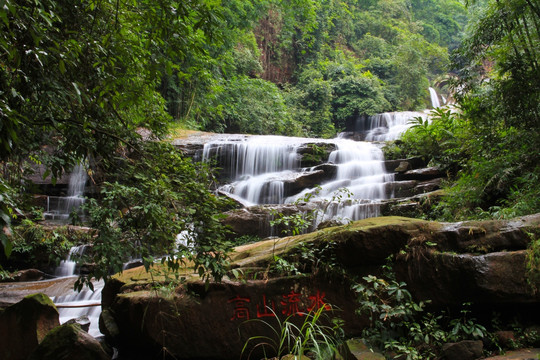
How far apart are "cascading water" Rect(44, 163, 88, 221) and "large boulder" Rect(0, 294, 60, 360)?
5.70 m

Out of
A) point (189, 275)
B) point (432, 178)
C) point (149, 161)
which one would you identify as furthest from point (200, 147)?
point (149, 161)

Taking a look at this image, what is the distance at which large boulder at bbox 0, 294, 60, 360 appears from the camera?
4.19m

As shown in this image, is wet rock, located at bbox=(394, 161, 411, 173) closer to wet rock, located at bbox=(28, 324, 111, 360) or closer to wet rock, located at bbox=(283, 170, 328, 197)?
wet rock, located at bbox=(283, 170, 328, 197)

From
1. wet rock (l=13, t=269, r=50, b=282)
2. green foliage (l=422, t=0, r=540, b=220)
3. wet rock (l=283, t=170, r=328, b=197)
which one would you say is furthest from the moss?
wet rock (l=283, t=170, r=328, b=197)

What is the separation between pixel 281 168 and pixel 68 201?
6.62 m

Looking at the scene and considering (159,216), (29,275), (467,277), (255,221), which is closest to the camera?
(159,216)

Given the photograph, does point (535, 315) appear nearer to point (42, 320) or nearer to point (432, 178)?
point (42, 320)

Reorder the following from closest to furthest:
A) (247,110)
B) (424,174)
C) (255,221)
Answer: (255,221), (424,174), (247,110)

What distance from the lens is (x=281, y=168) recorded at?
12.3 m

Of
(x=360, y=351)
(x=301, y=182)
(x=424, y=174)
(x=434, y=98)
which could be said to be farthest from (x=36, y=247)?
(x=434, y=98)

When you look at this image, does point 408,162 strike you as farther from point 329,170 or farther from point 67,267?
point 67,267

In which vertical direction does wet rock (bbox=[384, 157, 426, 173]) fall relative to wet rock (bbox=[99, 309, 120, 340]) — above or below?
above

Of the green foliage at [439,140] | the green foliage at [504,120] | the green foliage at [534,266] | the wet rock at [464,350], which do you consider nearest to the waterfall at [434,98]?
the green foliage at [439,140]

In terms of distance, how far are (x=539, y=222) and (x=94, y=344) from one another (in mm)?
4861
